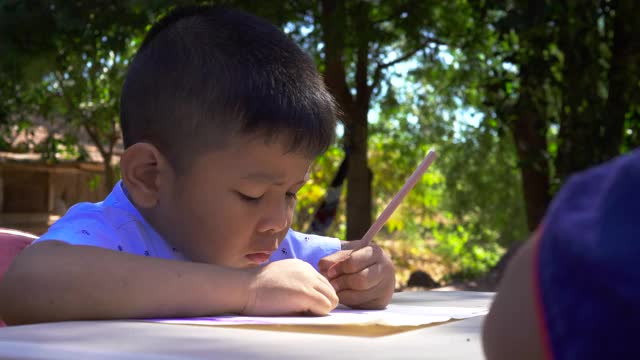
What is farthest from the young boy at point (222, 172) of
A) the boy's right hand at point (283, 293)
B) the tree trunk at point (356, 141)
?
the tree trunk at point (356, 141)

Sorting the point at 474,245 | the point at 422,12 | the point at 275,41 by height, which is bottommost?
the point at 474,245

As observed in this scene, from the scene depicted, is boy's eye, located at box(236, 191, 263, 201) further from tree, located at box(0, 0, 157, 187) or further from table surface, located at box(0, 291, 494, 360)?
tree, located at box(0, 0, 157, 187)

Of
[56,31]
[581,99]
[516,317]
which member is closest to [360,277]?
[516,317]

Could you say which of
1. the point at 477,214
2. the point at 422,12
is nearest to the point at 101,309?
the point at 422,12

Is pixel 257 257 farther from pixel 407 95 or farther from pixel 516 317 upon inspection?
pixel 407 95

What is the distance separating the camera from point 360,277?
1447 millimetres

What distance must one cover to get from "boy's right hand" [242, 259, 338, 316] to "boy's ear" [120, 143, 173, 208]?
31cm

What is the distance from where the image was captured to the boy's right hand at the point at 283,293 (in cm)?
110

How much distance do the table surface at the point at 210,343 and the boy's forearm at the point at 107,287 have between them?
108 mm

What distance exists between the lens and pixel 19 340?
0.74 meters

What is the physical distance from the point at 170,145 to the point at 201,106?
9cm

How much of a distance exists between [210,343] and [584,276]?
1.36ft

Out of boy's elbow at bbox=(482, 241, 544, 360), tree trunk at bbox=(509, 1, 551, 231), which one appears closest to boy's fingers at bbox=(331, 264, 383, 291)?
boy's elbow at bbox=(482, 241, 544, 360)

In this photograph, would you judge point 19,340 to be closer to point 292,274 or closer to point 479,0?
point 292,274
